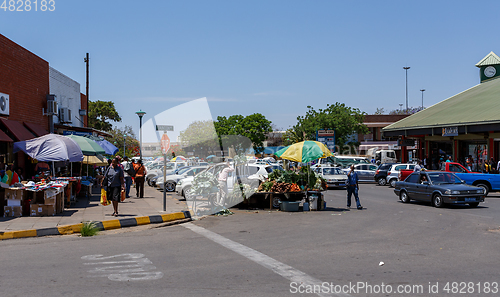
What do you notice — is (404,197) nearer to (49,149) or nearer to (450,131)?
(450,131)

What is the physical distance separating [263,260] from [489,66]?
137 feet

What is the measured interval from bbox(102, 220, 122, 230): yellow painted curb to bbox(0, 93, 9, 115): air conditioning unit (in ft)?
30.5

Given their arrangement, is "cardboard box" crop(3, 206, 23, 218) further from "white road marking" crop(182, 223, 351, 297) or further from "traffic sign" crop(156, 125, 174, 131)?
"white road marking" crop(182, 223, 351, 297)

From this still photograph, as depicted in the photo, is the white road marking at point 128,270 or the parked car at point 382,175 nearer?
the white road marking at point 128,270

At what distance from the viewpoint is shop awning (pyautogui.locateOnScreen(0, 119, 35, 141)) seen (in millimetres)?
17875

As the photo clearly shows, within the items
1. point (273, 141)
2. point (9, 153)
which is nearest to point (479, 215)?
point (9, 153)

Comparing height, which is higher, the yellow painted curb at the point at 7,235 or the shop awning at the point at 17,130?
the shop awning at the point at 17,130

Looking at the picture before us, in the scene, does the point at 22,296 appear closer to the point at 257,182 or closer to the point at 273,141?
the point at 257,182

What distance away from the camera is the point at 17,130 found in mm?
18484

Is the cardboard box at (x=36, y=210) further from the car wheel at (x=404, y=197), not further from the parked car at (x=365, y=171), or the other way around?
the parked car at (x=365, y=171)

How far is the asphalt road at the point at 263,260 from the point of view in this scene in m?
6.13

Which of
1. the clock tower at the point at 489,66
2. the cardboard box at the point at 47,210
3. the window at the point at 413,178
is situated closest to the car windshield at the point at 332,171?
the window at the point at 413,178

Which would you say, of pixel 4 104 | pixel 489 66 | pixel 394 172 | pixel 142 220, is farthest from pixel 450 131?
pixel 4 104

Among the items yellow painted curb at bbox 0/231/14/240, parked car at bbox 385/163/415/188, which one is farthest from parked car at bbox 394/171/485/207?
yellow painted curb at bbox 0/231/14/240
